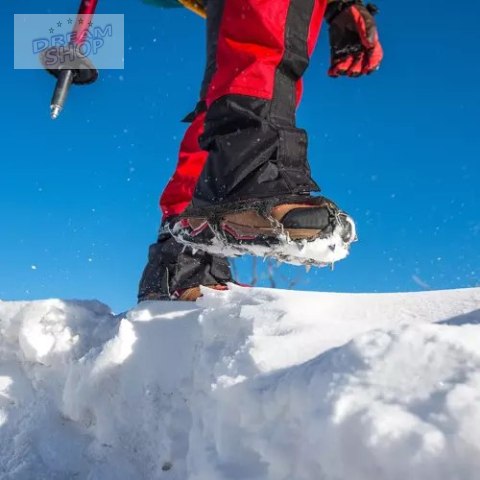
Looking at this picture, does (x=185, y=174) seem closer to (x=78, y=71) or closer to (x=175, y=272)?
(x=175, y=272)

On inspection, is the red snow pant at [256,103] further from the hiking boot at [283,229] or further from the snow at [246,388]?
the snow at [246,388]

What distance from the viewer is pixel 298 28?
5.84ft

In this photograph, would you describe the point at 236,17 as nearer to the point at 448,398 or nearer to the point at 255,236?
the point at 255,236

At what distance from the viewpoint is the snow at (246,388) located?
0.68 m

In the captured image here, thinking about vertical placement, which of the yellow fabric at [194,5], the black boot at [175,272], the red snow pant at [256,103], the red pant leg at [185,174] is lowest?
the black boot at [175,272]

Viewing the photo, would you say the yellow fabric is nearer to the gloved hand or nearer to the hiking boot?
the gloved hand

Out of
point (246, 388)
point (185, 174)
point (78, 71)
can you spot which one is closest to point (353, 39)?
point (185, 174)

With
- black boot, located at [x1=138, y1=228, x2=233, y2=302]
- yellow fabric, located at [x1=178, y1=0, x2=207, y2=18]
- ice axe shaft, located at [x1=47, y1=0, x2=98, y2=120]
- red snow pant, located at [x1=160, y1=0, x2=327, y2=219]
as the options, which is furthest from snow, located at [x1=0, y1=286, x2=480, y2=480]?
yellow fabric, located at [x1=178, y1=0, x2=207, y2=18]

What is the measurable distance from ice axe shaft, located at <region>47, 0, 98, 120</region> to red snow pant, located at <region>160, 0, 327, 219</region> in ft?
2.35

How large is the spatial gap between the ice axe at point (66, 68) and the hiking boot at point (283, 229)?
33.0 inches

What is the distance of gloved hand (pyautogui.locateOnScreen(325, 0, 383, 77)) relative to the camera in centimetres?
239

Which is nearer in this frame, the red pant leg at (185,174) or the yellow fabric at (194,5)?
the red pant leg at (185,174)

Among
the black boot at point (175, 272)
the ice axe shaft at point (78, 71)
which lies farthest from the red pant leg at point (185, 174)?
the ice axe shaft at point (78, 71)

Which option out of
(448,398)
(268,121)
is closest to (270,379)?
(448,398)
